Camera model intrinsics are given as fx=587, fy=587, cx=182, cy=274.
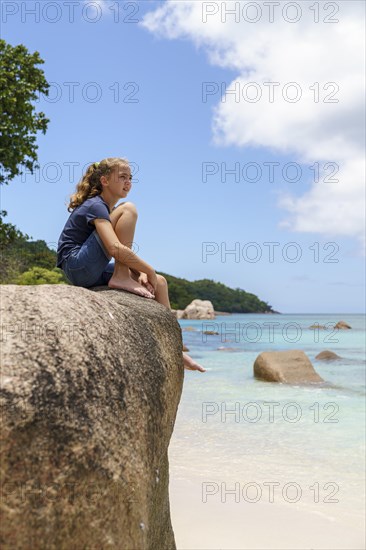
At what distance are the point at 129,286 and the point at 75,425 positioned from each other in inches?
70.1

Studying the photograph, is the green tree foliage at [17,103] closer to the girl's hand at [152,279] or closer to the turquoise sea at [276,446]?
the turquoise sea at [276,446]

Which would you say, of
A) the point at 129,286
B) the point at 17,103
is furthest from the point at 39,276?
the point at 129,286

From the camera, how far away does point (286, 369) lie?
54.6 ft

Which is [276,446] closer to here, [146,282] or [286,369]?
[146,282]

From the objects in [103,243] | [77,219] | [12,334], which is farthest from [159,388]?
[77,219]

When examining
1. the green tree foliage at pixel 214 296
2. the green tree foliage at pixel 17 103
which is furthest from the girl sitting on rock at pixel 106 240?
the green tree foliage at pixel 214 296

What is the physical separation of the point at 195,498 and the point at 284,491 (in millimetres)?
1248

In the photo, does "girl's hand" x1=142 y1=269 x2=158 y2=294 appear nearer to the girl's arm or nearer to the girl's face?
the girl's arm

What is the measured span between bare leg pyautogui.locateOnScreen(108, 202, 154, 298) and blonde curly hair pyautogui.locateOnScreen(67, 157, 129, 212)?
32 cm

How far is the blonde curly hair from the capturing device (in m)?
4.47

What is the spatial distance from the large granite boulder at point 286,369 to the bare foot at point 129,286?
508 inches

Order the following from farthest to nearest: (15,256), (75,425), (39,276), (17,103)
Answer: (39,276), (15,256), (17,103), (75,425)

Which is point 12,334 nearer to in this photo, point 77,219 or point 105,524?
point 105,524

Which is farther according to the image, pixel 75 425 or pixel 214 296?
pixel 214 296
